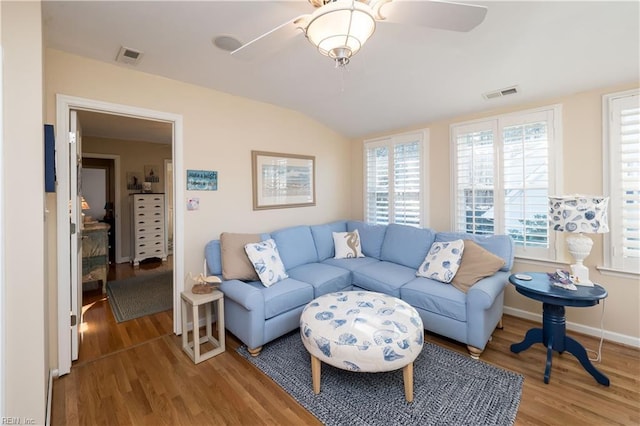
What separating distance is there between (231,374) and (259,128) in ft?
8.45

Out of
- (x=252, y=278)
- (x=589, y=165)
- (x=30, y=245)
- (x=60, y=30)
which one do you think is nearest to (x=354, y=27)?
(x=30, y=245)

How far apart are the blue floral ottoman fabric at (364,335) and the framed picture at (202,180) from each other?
1.70 metres

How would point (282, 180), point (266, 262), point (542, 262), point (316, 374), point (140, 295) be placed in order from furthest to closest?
point (140, 295), point (282, 180), point (542, 262), point (266, 262), point (316, 374)

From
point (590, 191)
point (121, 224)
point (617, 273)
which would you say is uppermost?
point (590, 191)

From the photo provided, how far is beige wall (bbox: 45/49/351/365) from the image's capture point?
225cm

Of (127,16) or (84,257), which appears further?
(84,257)

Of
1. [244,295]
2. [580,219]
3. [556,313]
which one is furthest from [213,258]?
[580,219]

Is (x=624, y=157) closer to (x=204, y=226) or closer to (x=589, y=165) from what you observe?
(x=589, y=165)

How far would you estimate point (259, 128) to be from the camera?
3406mm

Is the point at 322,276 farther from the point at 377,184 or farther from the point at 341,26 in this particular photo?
the point at 341,26

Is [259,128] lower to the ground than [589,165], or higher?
higher

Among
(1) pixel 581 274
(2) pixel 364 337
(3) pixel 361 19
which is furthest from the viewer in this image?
(1) pixel 581 274

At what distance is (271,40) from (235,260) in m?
1.94

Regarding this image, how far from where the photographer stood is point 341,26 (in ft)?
4.11
